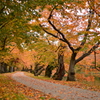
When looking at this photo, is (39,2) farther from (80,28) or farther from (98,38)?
(80,28)

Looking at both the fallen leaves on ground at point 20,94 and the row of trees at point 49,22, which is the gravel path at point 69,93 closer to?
the fallen leaves on ground at point 20,94

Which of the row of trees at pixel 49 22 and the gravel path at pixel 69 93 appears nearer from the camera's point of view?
the row of trees at pixel 49 22

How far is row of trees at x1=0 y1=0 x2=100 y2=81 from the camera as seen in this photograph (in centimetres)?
527

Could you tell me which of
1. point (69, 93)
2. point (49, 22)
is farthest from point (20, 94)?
point (49, 22)

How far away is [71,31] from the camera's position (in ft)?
43.7

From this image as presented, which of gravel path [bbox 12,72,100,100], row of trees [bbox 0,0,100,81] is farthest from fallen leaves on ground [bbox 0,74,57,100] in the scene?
row of trees [bbox 0,0,100,81]

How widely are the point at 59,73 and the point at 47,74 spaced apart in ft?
17.8

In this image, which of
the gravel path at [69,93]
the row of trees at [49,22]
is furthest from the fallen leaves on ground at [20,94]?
the row of trees at [49,22]

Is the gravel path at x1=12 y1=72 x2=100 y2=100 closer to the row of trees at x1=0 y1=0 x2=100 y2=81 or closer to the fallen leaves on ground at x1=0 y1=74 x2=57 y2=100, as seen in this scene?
the fallen leaves on ground at x1=0 y1=74 x2=57 y2=100

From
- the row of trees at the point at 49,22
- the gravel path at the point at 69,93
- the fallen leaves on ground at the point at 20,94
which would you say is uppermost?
the row of trees at the point at 49,22

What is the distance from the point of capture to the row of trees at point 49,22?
5.27 metres

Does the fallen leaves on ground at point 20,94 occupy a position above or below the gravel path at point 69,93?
above

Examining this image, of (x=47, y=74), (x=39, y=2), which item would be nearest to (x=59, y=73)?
(x=47, y=74)

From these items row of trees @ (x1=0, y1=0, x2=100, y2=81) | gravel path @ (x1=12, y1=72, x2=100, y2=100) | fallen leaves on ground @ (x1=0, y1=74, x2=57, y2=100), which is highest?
row of trees @ (x1=0, y1=0, x2=100, y2=81)
